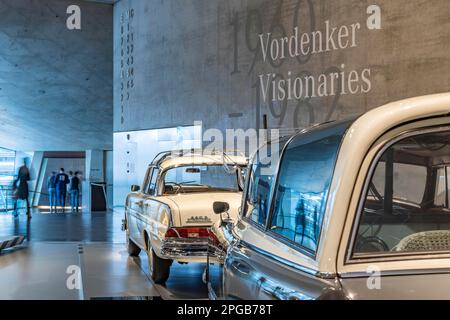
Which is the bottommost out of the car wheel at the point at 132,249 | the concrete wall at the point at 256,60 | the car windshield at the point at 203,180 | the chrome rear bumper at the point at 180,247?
the car wheel at the point at 132,249

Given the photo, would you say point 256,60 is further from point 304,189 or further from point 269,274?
point 269,274

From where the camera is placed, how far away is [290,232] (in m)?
2.53

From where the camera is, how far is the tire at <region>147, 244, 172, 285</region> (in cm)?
774

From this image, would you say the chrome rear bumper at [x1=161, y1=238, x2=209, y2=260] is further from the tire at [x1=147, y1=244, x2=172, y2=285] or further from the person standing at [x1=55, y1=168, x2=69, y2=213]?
the person standing at [x1=55, y1=168, x2=69, y2=213]

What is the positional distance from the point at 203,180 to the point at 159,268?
7.04 m

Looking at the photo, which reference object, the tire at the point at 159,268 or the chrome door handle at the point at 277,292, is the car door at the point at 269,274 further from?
the tire at the point at 159,268

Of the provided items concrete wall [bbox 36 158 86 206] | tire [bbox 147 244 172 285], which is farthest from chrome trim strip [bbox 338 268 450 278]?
concrete wall [bbox 36 158 86 206]

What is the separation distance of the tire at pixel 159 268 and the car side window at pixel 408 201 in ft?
18.7

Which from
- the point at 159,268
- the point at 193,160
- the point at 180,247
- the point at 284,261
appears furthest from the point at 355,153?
the point at 193,160

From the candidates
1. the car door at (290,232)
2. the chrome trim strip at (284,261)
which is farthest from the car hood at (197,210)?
the chrome trim strip at (284,261)

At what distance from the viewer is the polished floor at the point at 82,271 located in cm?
726

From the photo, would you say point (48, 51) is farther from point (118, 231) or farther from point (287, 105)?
point (287, 105)

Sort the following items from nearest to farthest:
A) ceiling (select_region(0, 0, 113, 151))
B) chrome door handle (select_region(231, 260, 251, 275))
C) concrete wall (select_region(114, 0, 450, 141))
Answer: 1. chrome door handle (select_region(231, 260, 251, 275))
2. concrete wall (select_region(114, 0, 450, 141))
3. ceiling (select_region(0, 0, 113, 151))
